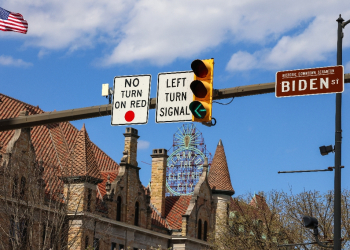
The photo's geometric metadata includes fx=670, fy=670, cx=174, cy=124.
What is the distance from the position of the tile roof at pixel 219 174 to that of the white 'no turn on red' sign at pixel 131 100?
39.8 metres

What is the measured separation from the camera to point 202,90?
11.7 metres

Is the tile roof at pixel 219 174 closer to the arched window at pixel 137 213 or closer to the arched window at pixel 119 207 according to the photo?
the arched window at pixel 137 213

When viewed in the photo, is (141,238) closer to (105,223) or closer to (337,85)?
(105,223)

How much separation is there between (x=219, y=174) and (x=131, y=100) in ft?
134

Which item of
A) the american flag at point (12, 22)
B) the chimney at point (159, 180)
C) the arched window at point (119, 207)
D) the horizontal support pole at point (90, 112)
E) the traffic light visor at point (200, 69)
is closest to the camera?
the traffic light visor at point (200, 69)

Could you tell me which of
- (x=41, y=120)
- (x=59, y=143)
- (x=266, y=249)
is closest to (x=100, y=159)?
(x=59, y=143)

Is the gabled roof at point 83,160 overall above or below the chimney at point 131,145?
below

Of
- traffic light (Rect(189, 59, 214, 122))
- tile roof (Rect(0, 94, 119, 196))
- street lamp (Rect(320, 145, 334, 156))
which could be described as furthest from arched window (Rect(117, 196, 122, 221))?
traffic light (Rect(189, 59, 214, 122))

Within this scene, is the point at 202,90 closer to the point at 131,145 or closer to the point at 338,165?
the point at 338,165

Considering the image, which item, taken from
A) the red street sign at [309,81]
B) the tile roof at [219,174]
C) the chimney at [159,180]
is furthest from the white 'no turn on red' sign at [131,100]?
the tile roof at [219,174]

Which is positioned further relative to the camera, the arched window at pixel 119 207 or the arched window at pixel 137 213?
the arched window at pixel 137 213

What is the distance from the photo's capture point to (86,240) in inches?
1494

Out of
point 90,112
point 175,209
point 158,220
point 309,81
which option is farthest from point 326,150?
point 175,209

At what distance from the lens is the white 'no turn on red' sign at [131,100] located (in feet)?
42.4
